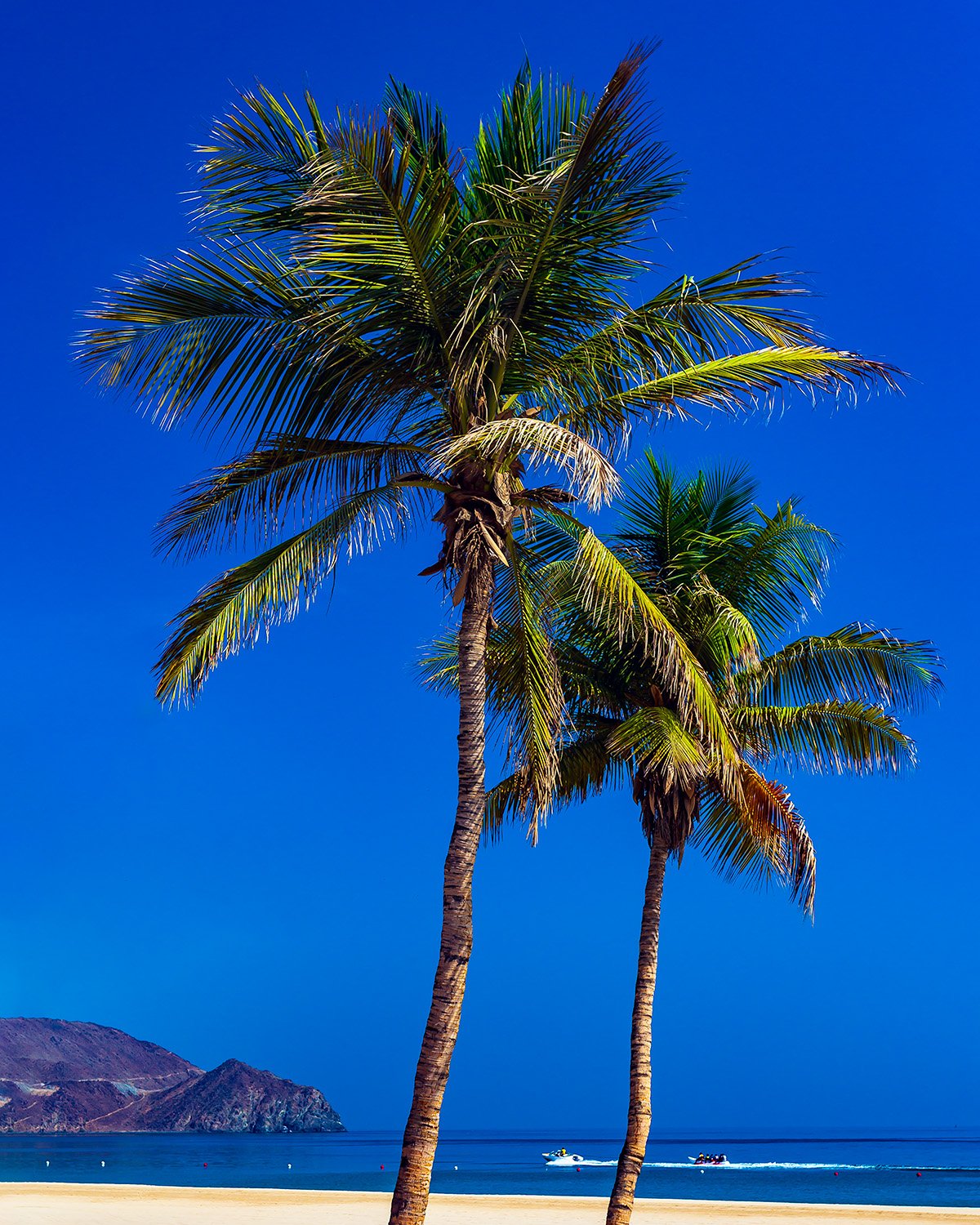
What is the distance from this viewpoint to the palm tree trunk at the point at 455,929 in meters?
7.80

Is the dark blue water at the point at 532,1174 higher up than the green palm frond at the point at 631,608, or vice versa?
the green palm frond at the point at 631,608

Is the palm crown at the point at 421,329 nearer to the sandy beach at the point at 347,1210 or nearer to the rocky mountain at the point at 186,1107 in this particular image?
the sandy beach at the point at 347,1210

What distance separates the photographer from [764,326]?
969cm

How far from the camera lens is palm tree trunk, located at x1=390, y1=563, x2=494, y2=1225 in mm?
7797

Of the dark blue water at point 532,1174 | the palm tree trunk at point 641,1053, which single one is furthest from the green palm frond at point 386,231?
the dark blue water at point 532,1174

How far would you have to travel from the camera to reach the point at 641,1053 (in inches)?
525

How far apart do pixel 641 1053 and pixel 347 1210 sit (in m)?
25.5

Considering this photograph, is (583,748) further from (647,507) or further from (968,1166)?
(968,1166)

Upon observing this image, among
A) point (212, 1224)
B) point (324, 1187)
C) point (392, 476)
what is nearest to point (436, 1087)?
point (392, 476)

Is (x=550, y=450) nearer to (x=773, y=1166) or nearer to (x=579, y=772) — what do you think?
(x=579, y=772)

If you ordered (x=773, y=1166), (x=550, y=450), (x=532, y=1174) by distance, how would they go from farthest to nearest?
(x=773, y=1166)
(x=532, y=1174)
(x=550, y=450)

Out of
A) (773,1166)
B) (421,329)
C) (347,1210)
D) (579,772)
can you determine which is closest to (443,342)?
(421,329)

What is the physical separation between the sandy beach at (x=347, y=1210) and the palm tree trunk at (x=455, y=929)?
76.8ft

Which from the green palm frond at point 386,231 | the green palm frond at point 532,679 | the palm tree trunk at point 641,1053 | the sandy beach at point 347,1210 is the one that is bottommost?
the sandy beach at point 347,1210
